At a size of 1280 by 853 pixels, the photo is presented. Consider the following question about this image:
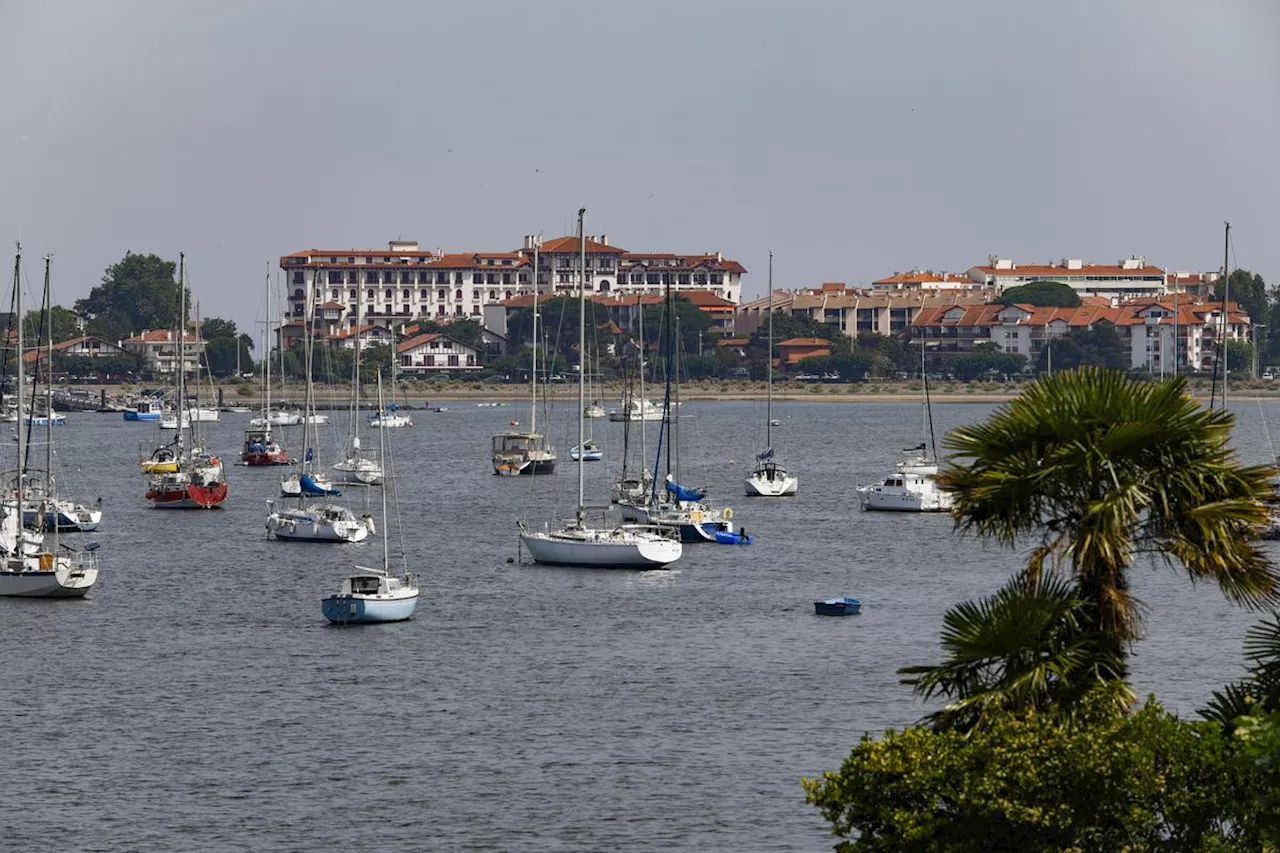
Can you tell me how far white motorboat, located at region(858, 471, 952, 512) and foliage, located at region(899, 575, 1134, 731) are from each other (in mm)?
81280

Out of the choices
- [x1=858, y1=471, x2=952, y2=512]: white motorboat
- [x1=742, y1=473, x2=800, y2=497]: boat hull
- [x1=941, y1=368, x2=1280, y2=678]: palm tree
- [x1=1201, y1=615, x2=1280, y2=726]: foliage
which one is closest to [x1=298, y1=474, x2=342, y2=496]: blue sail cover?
[x1=742, y1=473, x2=800, y2=497]: boat hull

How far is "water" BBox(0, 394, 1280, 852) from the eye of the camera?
4019cm

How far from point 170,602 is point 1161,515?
53425 mm

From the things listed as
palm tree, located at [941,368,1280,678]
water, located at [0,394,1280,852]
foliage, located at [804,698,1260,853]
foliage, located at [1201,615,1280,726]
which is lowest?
water, located at [0,394,1280,852]

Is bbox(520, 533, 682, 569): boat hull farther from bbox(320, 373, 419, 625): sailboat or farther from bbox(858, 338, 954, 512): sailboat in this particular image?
bbox(858, 338, 954, 512): sailboat

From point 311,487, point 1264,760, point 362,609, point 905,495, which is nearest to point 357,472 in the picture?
point 311,487

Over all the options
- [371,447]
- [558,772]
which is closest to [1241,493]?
[558,772]

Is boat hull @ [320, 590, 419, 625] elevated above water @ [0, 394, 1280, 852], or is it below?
above

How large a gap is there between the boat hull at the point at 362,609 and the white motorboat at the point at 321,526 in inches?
964

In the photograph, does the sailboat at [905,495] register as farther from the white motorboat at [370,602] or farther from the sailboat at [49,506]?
the white motorboat at [370,602]

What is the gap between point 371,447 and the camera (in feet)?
547

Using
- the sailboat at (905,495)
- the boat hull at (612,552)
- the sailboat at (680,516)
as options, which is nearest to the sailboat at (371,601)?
the boat hull at (612,552)

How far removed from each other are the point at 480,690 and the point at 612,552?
2302cm

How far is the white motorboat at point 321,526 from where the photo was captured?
88.1 m
